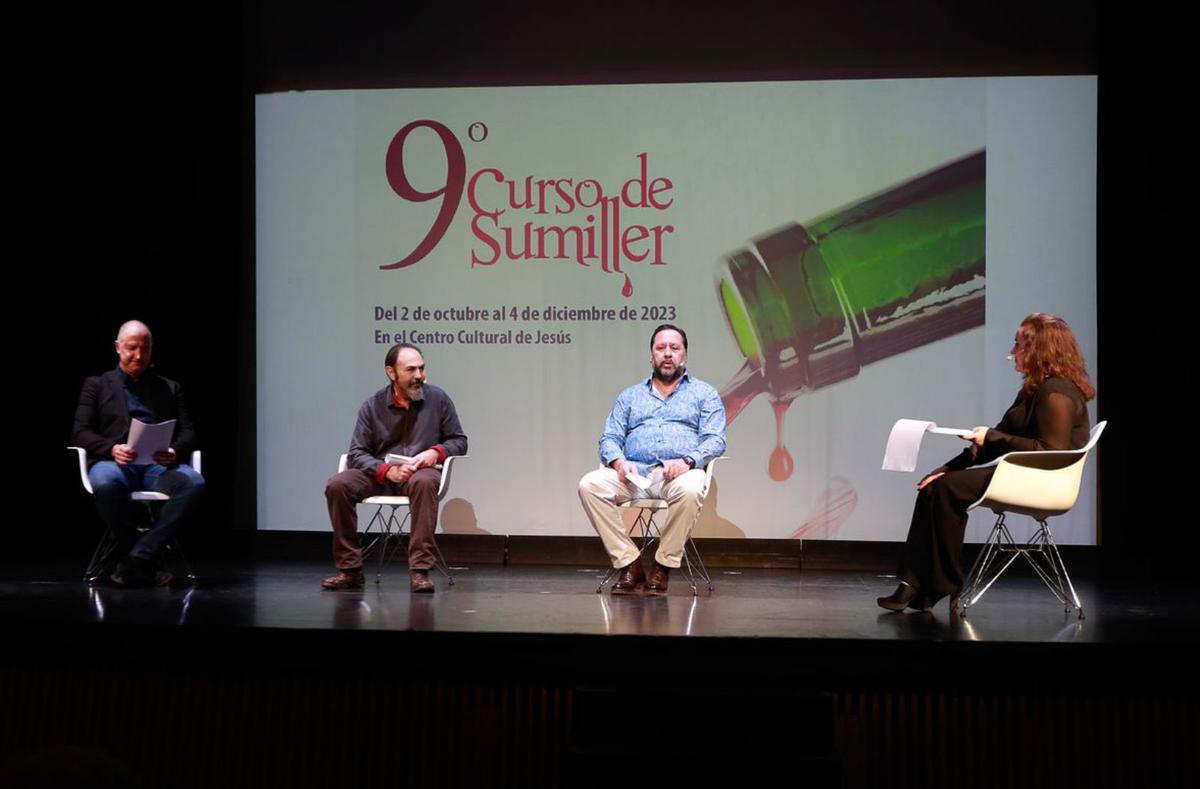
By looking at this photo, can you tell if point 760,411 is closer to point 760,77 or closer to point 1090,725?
point 760,77

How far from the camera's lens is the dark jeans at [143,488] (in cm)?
502

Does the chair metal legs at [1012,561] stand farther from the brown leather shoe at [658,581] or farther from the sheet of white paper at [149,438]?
the sheet of white paper at [149,438]

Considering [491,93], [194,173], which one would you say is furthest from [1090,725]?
[194,173]

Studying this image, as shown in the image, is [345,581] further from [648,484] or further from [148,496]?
[648,484]

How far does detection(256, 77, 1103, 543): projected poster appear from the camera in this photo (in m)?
5.90

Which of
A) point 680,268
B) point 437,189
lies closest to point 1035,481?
point 680,268

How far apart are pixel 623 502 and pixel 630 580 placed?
1.12 feet

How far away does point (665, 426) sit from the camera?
203 inches

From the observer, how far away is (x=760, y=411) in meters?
6.02

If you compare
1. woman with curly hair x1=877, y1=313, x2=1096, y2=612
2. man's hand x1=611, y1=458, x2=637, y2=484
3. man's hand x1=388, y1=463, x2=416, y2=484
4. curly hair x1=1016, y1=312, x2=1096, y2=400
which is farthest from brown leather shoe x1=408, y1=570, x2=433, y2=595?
curly hair x1=1016, y1=312, x2=1096, y2=400

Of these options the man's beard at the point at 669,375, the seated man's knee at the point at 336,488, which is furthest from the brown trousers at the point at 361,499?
the man's beard at the point at 669,375

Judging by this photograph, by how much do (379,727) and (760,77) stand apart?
13.2 ft

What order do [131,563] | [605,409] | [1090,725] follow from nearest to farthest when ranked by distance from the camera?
[1090,725] < [131,563] < [605,409]

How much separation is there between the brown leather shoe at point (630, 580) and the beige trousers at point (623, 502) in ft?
0.15
